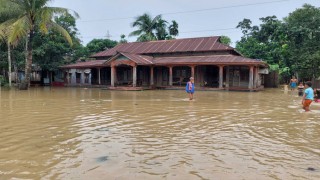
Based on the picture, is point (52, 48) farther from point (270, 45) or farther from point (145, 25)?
point (270, 45)

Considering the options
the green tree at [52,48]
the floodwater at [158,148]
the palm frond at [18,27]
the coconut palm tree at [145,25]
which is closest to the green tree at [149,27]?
the coconut palm tree at [145,25]

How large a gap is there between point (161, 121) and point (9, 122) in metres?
4.39

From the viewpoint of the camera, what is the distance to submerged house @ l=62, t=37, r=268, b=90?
1030 inches

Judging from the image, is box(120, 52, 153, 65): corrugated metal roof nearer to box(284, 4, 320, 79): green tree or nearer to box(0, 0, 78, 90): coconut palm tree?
box(0, 0, 78, 90): coconut palm tree

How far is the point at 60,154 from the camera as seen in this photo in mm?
5461

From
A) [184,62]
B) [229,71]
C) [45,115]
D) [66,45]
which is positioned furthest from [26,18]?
[229,71]

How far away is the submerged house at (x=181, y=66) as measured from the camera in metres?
26.2

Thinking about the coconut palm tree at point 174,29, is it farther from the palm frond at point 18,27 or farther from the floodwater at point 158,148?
the floodwater at point 158,148

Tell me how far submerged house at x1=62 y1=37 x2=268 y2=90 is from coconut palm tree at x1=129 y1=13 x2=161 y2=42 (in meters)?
8.57

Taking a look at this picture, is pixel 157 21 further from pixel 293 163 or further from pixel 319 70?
pixel 293 163

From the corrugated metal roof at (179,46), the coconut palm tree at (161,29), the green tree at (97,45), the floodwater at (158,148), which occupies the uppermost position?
the coconut palm tree at (161,29)

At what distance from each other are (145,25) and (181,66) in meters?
15.2

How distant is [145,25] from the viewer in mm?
42125

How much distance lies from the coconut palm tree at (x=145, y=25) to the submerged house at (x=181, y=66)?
857cm
